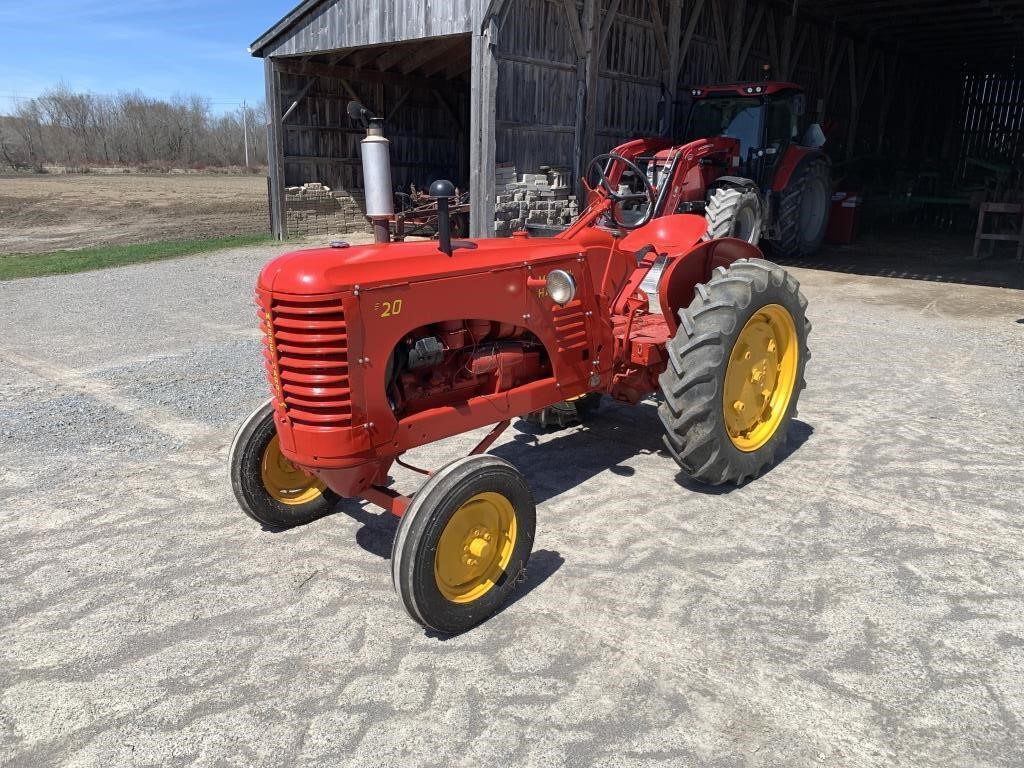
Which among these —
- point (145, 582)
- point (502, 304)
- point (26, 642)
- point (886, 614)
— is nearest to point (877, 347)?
point (886, 614)

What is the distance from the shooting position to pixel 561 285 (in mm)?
3275

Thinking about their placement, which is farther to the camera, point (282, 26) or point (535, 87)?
point (282, 26)

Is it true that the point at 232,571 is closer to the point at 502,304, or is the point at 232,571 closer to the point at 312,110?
the point at 502,304

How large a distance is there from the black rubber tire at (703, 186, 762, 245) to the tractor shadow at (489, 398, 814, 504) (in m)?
4.08

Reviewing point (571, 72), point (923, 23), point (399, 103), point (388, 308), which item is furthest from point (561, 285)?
point (923, 23)

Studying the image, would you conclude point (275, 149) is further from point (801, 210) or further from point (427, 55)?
point (801, 210)

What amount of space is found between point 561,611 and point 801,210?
10.5 m

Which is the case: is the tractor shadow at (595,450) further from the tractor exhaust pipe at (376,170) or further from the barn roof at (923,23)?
the barn roof at (923,23)

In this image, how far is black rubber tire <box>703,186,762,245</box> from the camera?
8.70m

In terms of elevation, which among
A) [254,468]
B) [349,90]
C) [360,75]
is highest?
A: [360,75]

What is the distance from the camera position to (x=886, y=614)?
295 cm

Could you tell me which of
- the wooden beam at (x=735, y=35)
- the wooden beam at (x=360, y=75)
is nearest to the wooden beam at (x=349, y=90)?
the wooden beam at (x=360, y=75)

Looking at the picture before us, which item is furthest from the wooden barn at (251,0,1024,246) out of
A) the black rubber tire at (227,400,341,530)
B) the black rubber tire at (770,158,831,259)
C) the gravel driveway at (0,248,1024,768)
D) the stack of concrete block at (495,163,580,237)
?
the black rubber tire at (227,400,341,530)

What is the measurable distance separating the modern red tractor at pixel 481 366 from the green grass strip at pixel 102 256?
9204mm
